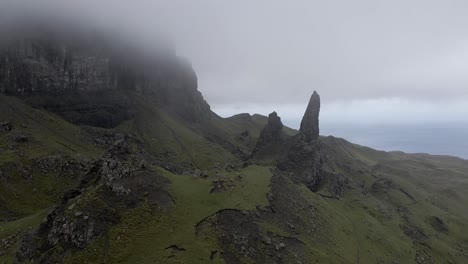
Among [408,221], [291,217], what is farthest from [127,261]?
[408,221]

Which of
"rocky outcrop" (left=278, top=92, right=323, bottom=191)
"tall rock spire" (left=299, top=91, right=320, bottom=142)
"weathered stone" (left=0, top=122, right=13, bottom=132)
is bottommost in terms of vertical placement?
"weathered stone" (left=0, top=122, right=13, bottom=132)

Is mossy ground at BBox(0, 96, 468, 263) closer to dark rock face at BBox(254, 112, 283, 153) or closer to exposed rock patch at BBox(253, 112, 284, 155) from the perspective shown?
exposed rock patch at BBox(253, 112, 284, 155)

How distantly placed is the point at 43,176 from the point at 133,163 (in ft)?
257

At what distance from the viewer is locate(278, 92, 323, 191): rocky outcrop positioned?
140m

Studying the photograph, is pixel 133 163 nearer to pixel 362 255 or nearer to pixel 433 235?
pixel 362 255

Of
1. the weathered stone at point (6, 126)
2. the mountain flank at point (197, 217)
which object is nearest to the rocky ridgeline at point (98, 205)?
the mountain flank at point (197, 217)

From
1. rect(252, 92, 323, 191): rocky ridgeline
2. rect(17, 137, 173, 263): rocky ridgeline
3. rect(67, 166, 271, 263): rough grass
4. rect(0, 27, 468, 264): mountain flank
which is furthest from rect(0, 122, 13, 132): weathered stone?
rect(67, 166, 271, 263): rough grass

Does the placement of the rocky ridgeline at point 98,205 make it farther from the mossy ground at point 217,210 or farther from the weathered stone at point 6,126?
the weathered stone at point 6,126

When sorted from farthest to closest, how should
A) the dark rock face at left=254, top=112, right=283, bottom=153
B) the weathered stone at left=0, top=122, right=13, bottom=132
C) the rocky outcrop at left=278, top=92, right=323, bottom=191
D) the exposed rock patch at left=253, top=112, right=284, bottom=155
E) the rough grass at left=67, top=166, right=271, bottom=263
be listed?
the dark rock face at left=254, top=112, right=283, bottom=153
the exposed rock patch at left=253, top=112, right=284, bottom=155
the weathered stone at left=0, top=122, right=13, bottom=132
the rocky outcrop at left=278, top=92, right=323, bottom=191
the rough grass at left=67, top=166, right=271, bottom=263

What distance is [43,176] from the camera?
5625 inches

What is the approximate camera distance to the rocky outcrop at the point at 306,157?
13988cm

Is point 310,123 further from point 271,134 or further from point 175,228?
point 175,228

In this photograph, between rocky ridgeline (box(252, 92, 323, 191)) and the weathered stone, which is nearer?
rocky ridgeline (box(252, 92, 323, 191))

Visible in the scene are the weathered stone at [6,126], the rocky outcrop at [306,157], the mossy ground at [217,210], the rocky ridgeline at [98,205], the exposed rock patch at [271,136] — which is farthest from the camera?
the exposed rock patch at [271,136]
